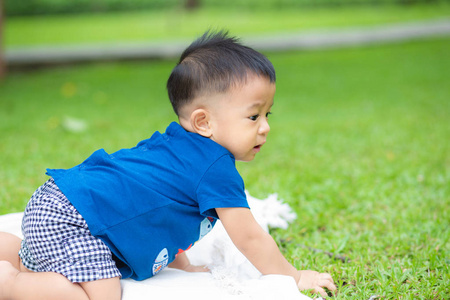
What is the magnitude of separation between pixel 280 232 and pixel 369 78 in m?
5.56

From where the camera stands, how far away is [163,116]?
544 centimetres

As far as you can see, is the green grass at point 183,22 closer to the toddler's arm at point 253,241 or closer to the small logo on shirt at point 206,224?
the small logo on shirt at point 206,224

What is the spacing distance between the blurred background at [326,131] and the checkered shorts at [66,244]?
88 cm

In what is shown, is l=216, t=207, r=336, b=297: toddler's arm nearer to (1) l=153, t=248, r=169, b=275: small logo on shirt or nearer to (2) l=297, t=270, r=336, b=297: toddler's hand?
(2) l=297, t=270, r=336, b=297: toddler's hand

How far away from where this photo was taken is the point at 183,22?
58.4 ft

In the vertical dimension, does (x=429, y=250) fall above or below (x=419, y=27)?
below

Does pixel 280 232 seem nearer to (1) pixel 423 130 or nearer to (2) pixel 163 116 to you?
(1) pixel 423 130

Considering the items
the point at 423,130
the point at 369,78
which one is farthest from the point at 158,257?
the point at 369,78

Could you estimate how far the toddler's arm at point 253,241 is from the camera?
5.83 ft

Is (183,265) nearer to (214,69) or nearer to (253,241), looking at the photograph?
(253,241)

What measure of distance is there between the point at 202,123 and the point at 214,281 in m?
0.61

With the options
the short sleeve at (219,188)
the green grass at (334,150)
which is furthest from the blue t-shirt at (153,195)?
the green grass at (334,150)

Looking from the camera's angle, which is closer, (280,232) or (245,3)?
(280,232)

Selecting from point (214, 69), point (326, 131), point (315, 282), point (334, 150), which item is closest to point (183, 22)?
point (326, 131)
